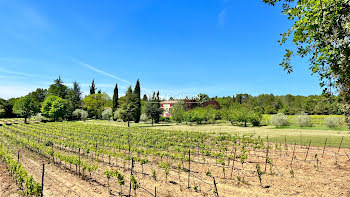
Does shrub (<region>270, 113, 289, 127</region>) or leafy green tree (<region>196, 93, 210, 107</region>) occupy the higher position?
leafy green tree (<region>196, 93, 210, 107</region>)

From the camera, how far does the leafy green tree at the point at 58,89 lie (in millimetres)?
71812

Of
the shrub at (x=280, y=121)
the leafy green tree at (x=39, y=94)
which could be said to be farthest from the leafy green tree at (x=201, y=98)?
the leafy green tree at (x=39, y=94)

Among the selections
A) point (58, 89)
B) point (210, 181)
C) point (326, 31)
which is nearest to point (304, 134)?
point (210, 181)

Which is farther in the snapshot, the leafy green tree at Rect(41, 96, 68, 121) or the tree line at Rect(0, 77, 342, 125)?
the leafy green tree at Rect(41, 96, 68, 121)

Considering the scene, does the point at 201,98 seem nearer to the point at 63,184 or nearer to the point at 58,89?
the point at 58,89

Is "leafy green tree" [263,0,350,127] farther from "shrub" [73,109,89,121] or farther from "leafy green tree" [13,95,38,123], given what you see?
"shrub" [73,109,89,121]

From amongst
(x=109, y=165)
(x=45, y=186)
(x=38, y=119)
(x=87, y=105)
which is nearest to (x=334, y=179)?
(x=109, y=165)

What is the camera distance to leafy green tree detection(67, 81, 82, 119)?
65.8 m

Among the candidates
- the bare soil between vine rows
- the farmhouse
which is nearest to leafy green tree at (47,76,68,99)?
the farmhouse

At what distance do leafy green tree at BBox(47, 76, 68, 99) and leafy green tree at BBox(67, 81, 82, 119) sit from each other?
257cm

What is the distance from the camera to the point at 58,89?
2854 inches

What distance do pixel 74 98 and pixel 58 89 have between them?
810cm

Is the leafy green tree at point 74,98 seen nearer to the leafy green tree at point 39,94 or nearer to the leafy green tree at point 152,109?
the leafy green tree at point 39,94

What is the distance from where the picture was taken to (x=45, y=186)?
8305 millimetres
